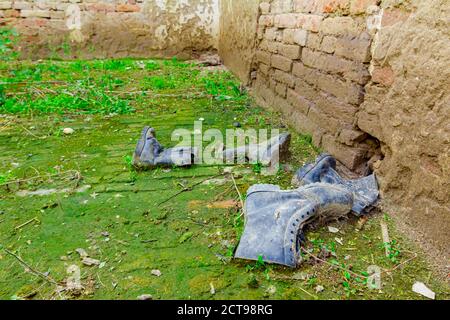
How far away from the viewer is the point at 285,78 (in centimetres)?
362

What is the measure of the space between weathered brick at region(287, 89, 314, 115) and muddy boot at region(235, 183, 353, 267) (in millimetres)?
1320

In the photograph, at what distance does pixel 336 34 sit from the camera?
2594 mm

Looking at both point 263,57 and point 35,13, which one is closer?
point 263,57

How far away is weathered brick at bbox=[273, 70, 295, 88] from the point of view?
3.47m

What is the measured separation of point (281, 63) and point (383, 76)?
178cm

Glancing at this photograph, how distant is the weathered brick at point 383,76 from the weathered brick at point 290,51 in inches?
49.3

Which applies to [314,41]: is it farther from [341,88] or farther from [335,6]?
[341,88]

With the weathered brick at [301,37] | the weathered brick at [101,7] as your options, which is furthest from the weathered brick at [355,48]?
the weathered brick at [101,7]

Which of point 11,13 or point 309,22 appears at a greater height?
point 11,13

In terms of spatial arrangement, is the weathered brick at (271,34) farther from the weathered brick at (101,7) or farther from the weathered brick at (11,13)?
the weathered brick at (11,13)

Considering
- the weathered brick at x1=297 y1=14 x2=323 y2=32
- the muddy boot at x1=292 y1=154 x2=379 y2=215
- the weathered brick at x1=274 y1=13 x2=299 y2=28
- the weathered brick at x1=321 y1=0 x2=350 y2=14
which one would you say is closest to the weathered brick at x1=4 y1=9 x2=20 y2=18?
the weathered brick at x1=274 y1=13 x2=299 y2=28

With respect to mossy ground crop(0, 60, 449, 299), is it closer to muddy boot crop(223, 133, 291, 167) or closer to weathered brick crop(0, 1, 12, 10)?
muddy boot crop(223, 133, 291, 167)

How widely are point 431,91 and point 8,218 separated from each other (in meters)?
2.50

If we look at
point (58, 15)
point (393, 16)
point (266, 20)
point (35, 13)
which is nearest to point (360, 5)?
point (393, 16)
